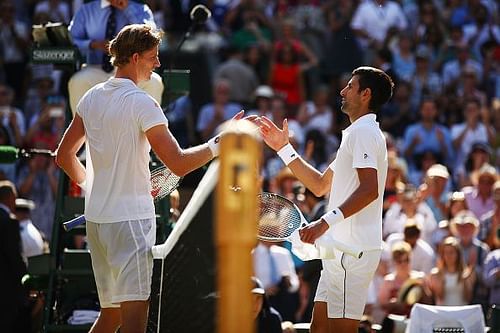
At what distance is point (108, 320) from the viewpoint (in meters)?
7.25

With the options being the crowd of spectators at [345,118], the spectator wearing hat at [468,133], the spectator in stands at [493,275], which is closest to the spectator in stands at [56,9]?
the crowd of spectators at [345,118]

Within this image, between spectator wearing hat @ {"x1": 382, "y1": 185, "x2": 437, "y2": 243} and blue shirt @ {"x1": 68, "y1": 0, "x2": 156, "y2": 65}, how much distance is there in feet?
15.0

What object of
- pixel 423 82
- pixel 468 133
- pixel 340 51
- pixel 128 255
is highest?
pixel 340 51

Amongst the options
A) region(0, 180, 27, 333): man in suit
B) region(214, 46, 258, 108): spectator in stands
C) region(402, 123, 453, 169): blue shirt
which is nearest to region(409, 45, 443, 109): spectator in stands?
region(402, 123, 453, 169): blue shirt

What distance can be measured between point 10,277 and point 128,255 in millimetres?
4223

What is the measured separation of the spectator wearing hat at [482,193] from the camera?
14.0m

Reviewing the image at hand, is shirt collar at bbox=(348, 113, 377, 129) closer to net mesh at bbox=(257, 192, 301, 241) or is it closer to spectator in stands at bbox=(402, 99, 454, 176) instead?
net mesh at bbox=(257, 192, 301, 241)

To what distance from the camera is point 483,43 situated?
62.2ft

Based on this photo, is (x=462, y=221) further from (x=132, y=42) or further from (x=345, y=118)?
(x=132, y=42)

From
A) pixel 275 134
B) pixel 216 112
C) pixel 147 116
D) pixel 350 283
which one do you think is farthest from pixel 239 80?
pixel 147 116

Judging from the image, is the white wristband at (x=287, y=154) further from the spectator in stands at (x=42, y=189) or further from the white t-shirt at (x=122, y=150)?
the spectator in stands at (x=42, y=189)

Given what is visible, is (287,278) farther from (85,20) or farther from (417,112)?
(417,112)

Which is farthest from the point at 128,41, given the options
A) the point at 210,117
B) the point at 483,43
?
the point at 483,43

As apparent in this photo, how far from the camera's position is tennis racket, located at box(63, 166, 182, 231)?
7773 mm
